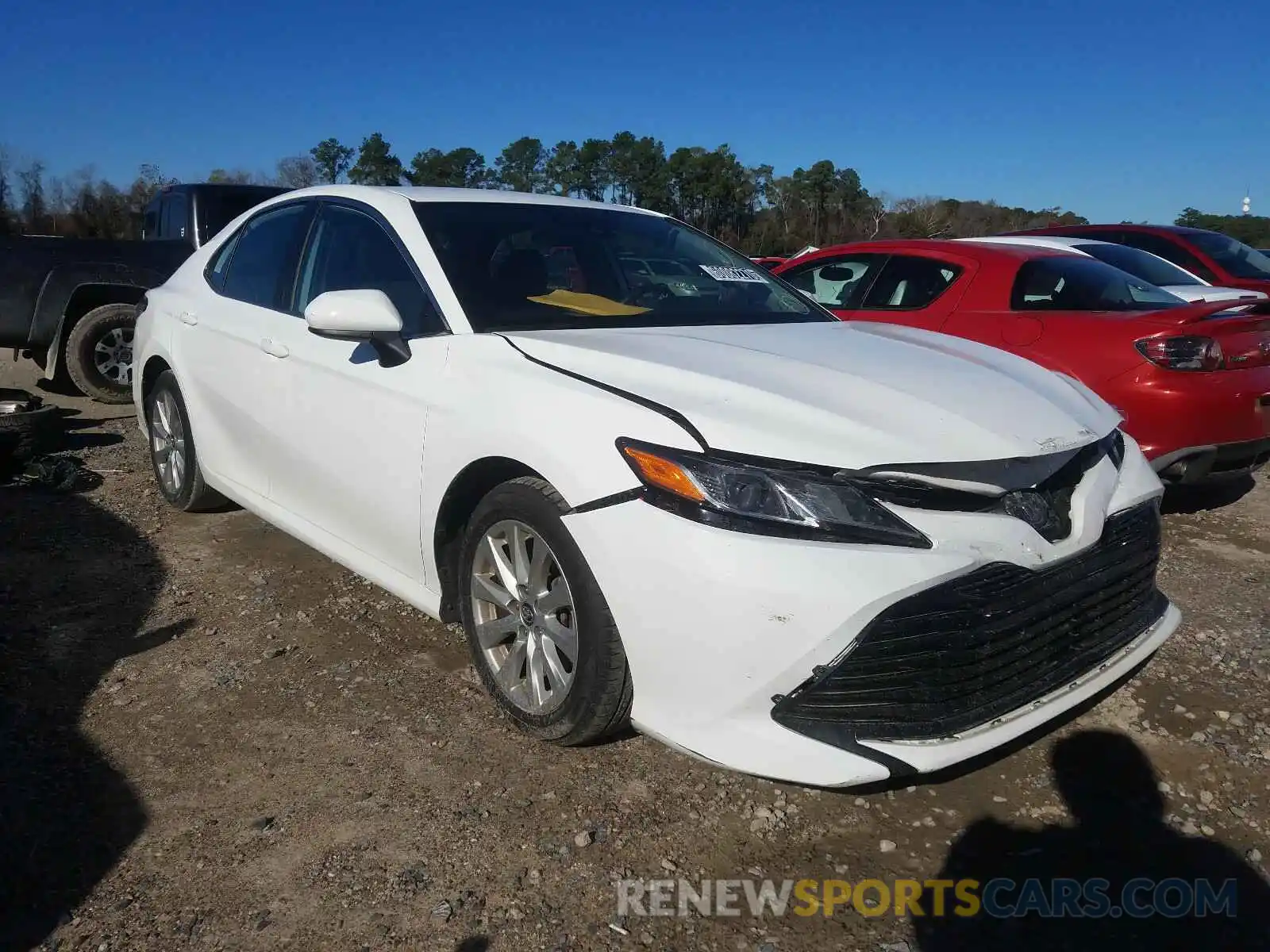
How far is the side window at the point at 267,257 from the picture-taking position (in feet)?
12.8

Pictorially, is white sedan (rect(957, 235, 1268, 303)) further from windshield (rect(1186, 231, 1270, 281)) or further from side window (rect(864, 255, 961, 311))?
windshield (rect(1186, 231, 1270, 281))

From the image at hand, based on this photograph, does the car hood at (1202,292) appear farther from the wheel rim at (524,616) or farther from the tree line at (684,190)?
the tree line at (684,190)

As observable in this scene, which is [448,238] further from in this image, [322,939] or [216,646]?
[322,939]

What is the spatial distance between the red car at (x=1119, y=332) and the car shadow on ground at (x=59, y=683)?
4.13 m

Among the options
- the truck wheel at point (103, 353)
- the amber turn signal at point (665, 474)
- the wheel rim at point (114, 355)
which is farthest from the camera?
the wheel rim at point (114, 355)

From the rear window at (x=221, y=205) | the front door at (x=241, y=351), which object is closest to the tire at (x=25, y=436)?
the front door at (x=241, y=351)

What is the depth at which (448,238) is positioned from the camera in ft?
10.8

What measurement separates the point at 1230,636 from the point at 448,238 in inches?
126

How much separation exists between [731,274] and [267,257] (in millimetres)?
1937

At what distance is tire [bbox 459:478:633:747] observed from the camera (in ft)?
8.05

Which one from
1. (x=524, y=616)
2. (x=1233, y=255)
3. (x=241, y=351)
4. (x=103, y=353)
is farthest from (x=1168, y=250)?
(x=103, y=353)

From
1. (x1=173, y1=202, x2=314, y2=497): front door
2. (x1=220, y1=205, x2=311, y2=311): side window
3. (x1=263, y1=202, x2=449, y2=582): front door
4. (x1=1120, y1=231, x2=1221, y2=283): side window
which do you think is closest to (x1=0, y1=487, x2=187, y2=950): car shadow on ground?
(x1=173, y1=202, x2=314, y2=497): front door

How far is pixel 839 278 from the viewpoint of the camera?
20.4ft

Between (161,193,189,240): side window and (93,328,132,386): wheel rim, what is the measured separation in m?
1.74
